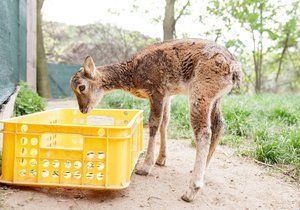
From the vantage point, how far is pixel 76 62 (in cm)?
1889

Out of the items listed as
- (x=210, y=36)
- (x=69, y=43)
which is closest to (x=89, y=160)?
(x=210, y=36)

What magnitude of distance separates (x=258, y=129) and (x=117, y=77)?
9.29ft

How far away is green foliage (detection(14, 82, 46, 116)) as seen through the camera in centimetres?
537

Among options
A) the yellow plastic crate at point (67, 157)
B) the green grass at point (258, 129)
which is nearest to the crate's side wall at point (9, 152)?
the yellow plastic crate at point (67, 157)

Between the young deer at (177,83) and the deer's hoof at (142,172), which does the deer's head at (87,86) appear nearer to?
the young deer at (177,83)

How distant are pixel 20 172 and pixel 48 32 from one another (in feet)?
60.1

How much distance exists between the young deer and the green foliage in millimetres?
1693

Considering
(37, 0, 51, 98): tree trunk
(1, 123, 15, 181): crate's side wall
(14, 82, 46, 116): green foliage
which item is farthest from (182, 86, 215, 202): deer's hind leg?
(37, 0, 51, 98): tree trunk

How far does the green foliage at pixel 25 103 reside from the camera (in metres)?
5.37

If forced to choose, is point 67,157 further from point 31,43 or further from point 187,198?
point 31,43

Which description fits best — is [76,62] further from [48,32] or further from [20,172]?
[20,172]

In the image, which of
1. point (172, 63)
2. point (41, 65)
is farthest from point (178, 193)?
point (41, 65)

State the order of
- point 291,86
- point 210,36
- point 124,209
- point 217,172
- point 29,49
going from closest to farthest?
1. point 124,209
2. point 217,172
3. point 29,49
4. point 210,36
5. point 291,86

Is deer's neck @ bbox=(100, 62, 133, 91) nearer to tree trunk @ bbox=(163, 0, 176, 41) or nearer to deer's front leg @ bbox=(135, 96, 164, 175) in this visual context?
deer's front leg @ bbox=(135, 96, 164, 175)
